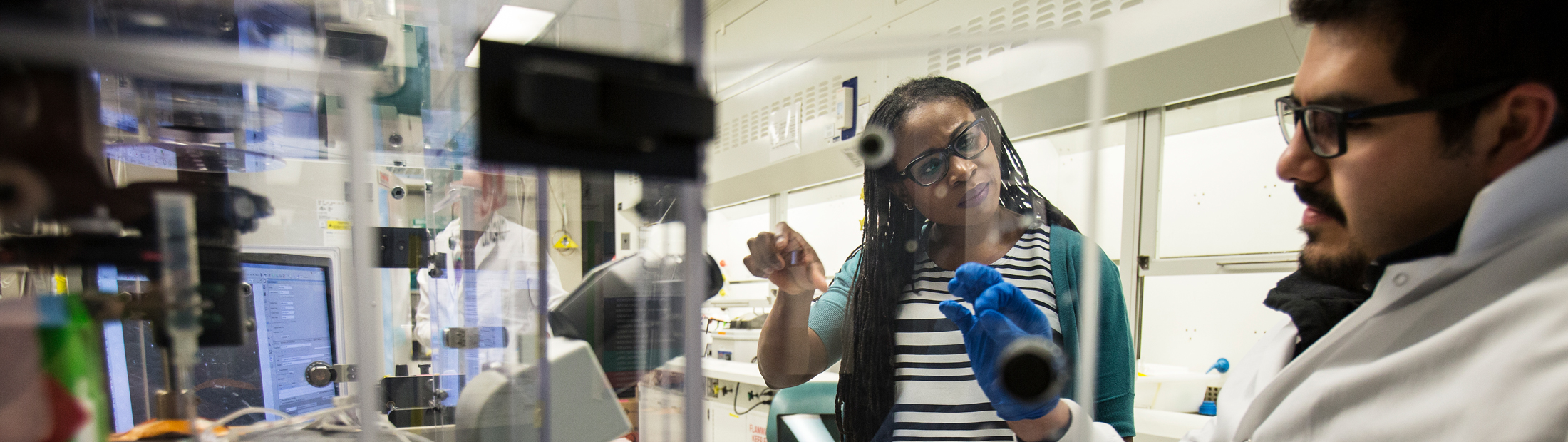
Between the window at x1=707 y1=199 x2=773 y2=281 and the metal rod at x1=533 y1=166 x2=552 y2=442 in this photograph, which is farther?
the window at x1=707 y1=199 x2=773 y2=281

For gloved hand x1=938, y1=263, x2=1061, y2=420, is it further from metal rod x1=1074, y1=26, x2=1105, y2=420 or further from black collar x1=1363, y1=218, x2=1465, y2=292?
black collar x1=1363, y1=218, x2=1465, y2=292

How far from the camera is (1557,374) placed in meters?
0.72

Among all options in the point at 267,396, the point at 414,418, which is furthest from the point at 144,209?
the point at 414,418

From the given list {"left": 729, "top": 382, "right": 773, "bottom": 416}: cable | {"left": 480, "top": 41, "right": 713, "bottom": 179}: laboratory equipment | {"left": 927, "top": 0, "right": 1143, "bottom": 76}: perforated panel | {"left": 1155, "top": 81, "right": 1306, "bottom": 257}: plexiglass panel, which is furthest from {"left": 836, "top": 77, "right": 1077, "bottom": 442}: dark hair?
{"left": 1155, "top": 81, "right": 1306, "bottom": 257}: plexiglass panel

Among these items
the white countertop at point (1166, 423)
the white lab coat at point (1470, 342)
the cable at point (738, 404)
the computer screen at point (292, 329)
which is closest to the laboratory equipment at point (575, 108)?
the computer screen at point (292, 329)

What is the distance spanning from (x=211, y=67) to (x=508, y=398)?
14.2 inches

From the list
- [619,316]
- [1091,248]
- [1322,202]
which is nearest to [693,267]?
[619,316]

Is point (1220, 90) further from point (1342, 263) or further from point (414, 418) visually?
point (414, 418)

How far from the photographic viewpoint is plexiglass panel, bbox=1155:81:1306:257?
1.95 meters

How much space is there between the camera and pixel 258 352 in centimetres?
78

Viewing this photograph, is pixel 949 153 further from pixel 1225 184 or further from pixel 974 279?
pixel 1225 184

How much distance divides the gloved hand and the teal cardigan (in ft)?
0.16

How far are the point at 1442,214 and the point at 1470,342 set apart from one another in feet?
0.57

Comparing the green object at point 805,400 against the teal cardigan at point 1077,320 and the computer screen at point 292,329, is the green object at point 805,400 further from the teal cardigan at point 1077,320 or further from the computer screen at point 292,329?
the computer screen at point 292,329
